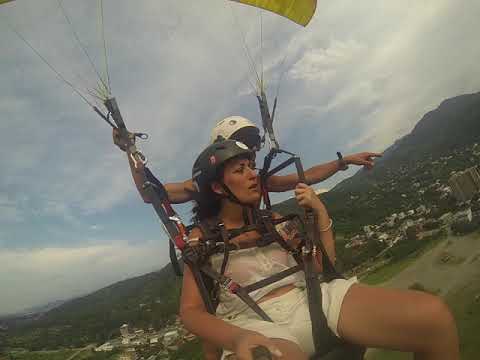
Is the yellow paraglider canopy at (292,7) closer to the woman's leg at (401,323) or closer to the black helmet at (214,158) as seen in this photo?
the black helmet at (214,158)

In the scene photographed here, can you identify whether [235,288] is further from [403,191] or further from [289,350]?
[403,191]

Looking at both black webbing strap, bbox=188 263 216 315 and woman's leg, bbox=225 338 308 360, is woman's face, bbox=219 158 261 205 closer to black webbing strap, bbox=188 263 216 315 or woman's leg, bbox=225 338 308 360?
black webbing strap, bbox=188 263 216 315

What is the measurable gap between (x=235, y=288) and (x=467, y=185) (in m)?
68.9

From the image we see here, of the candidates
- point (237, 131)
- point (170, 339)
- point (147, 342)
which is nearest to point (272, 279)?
point (237, 131)

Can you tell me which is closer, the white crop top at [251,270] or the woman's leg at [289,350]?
the woman's leg at [289,350]

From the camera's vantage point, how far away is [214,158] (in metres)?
2.59

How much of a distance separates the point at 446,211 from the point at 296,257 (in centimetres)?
6396

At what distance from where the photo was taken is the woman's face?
2592 mm

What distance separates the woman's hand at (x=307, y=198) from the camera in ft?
7.61

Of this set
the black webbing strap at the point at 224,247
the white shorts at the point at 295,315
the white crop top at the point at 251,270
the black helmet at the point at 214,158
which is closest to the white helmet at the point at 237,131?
the black helmet at the point at 214,158

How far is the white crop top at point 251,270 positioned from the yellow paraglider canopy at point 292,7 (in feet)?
11.8

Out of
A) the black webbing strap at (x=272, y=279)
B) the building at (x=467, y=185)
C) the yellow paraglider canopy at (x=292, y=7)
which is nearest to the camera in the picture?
the black webbing strap at (x=272, y=279)

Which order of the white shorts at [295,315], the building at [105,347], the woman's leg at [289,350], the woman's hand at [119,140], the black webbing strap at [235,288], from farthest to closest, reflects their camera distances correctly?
the building at [105,347] → the woman's hand at [119,140] → the black webbing strap at [235,288] → the white shorts at [295,315] → the woman's leg at [289,350]

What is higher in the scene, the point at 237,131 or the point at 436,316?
the point at 237,131
